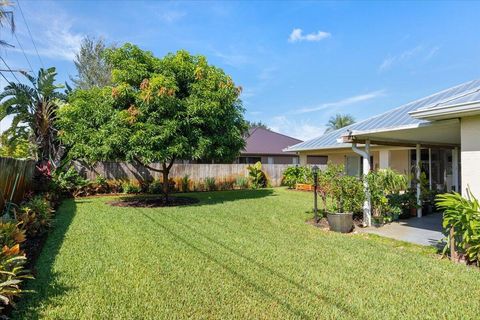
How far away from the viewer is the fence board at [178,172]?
15.7 meters

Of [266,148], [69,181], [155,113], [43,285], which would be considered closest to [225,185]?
[69,181]

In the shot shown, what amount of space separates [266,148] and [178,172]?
12482 millimetres

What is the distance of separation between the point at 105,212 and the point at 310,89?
16111 mm

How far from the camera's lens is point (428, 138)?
358 inches

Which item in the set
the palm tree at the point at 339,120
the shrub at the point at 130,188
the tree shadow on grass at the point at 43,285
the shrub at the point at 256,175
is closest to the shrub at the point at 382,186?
the tree shadow on grass at the point at 43,285

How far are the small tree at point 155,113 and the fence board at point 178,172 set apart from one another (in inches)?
152

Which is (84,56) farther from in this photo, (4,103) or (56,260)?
(56,260)

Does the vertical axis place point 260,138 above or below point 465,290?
above

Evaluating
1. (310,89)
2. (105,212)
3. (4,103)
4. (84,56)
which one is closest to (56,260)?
(105,212)

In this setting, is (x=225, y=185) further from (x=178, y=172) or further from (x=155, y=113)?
(x=155, y=113)

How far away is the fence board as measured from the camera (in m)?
15.7

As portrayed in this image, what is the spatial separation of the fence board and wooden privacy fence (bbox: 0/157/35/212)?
232 inches

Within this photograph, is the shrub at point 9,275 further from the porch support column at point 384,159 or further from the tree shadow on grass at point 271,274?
the porch support column at point 384,159

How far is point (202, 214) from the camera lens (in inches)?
392
